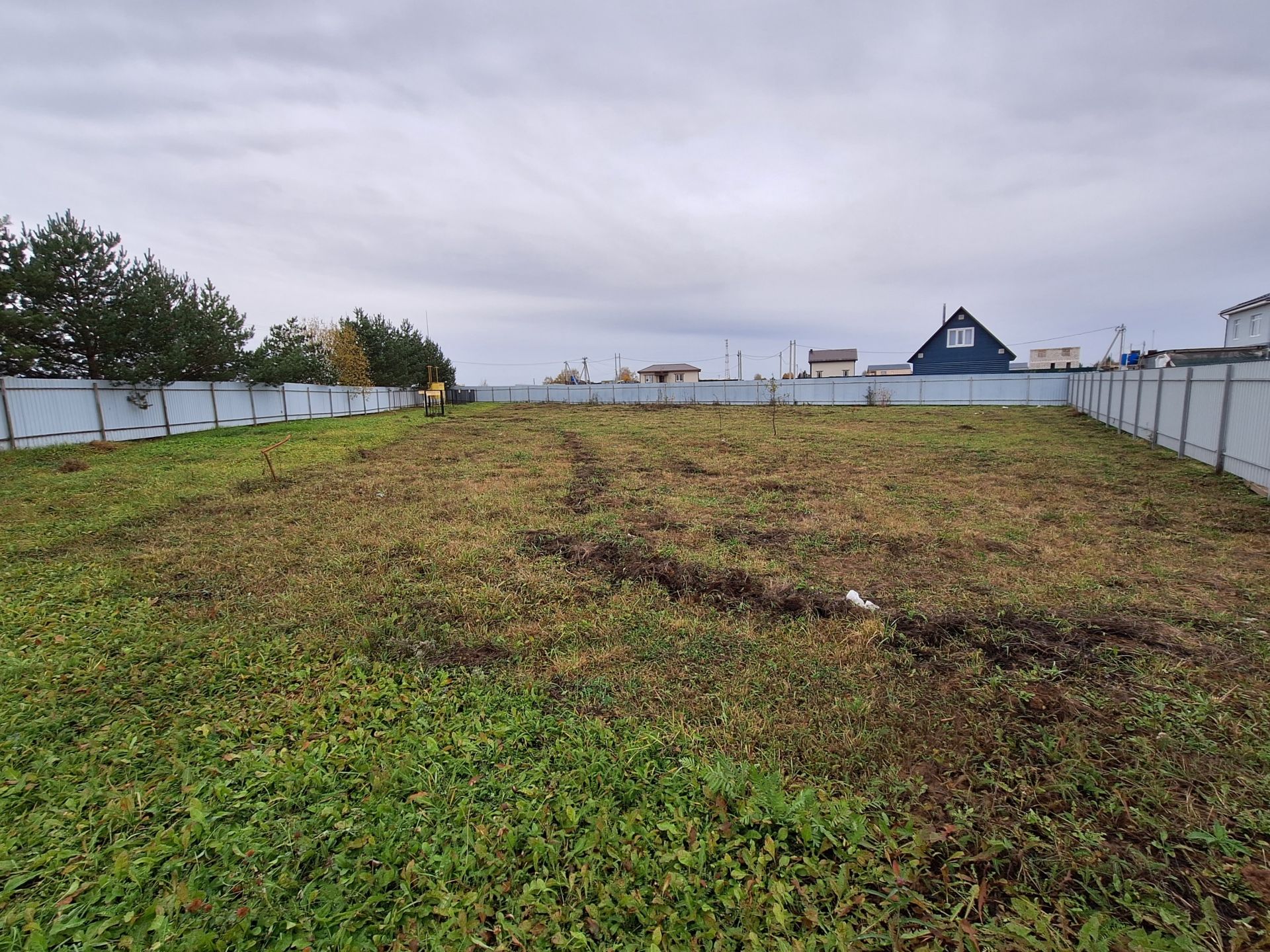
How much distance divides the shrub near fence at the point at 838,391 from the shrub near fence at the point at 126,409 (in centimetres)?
1975

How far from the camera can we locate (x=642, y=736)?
247 cm

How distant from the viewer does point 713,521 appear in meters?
6.04

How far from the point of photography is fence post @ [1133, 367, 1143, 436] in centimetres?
1171

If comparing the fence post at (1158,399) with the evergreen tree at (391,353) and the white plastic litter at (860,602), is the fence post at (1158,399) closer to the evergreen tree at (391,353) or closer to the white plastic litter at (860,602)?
the white plastic litter at (860,602)

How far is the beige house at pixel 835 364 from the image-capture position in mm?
49875

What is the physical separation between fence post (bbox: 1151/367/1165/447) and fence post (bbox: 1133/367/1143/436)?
1.19 metres

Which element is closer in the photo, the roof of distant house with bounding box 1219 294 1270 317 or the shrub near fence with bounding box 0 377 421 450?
the shrub near fence with bounding box 0 377 421 450

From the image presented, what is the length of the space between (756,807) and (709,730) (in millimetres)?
474

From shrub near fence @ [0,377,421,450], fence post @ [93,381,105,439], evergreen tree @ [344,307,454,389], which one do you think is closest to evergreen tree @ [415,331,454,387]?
evergreen tree @ [344,307,454,389]

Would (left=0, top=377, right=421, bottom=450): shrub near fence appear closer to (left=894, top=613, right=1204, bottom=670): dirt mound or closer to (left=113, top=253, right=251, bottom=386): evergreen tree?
(left=113, top=253, right=251, bottom=386): evergreen tree

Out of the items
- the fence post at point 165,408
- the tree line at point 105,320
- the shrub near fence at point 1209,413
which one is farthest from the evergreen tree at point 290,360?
the shrub near fence at point 1209,413

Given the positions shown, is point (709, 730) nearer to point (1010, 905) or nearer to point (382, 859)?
point (1010, 905)

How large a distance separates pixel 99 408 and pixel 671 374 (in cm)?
5003

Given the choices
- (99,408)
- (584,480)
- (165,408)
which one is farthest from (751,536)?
(165,408)
